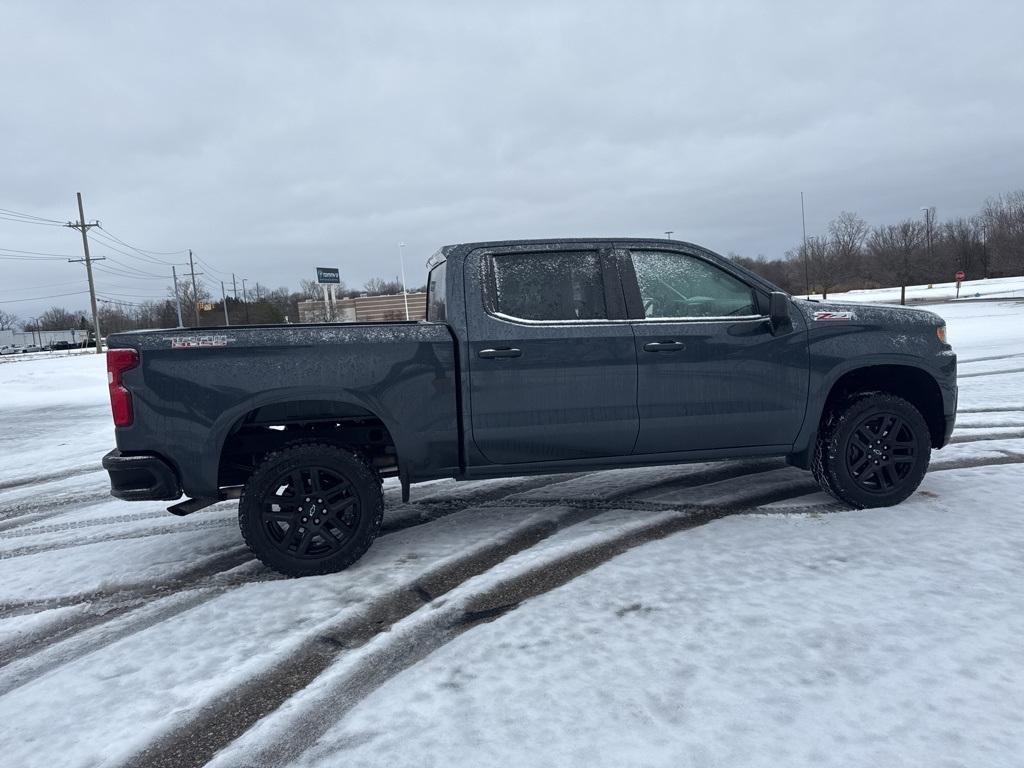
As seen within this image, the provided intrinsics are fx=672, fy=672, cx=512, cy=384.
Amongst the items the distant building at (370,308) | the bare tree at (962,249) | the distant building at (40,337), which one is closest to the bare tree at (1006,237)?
the bare tree at (962,249)

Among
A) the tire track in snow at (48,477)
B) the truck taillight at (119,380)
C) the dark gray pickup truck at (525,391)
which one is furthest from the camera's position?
the tire track in snow at (48,477)

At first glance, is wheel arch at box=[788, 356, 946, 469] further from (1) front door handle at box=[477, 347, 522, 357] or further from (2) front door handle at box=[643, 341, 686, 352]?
(1) front door handle at box=[477, 347, 522, 357]

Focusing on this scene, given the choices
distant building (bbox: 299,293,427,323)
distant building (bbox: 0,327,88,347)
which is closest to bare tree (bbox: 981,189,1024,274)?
distant building (bbox: 299,293,427,323)

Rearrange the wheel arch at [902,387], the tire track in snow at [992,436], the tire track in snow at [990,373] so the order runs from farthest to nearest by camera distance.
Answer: the tire track in snow at [990,373] → the tire track in snow at [992,436] → the wheel arch at [902,387]

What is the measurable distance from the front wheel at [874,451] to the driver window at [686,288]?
1.02 metres

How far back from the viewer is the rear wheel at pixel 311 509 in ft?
12.5

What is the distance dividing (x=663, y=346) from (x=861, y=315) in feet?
4.90

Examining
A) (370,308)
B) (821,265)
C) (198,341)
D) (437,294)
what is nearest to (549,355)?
(437,294)

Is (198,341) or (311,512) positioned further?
(311,512)

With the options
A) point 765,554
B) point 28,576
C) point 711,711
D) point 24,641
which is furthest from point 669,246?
point 28,576

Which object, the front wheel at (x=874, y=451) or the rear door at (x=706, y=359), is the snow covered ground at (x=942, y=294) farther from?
the rear door at (x=706, y=359)

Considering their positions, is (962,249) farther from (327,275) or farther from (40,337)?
(40,337)

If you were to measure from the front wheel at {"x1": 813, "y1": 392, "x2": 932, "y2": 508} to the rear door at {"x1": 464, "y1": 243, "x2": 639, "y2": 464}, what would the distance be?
4.78 ft

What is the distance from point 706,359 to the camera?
4.34m
